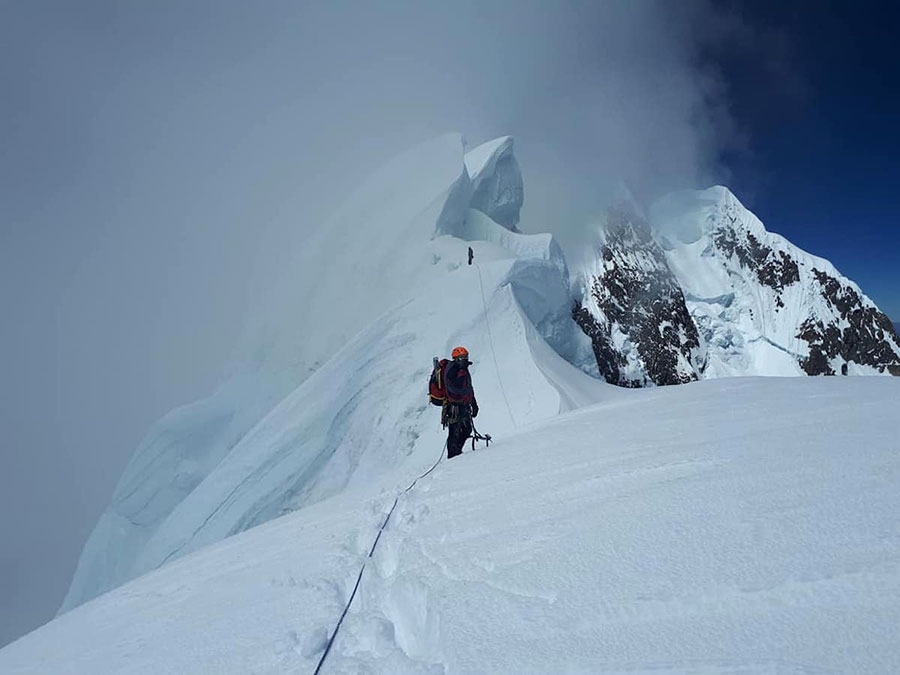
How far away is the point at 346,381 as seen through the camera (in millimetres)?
11414

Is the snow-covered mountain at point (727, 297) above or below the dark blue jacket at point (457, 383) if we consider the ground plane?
above

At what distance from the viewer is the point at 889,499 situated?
221 cm

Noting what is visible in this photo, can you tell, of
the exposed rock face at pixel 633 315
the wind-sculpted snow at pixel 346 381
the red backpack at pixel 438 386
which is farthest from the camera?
the exposed rock face at pixel 633 315

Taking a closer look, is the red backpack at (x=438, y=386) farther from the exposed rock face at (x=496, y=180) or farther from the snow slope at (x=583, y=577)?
the exposed rock face at (x=496, y=180)

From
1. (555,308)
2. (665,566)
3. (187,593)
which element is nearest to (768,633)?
Result: (665,566)

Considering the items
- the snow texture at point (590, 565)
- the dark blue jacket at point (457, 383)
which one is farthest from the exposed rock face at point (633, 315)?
the snow texture at point (590, 565)

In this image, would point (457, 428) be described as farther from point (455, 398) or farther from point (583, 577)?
point (583, 577)

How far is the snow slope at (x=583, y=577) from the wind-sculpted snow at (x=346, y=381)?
621 centimetres

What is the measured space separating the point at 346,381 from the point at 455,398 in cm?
522

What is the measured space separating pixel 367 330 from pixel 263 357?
469 cm

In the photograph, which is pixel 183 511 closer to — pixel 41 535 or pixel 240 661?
pixel 240 661

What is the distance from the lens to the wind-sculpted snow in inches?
401

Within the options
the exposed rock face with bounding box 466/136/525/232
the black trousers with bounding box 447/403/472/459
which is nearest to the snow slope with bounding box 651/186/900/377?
the exposed rock face with bounding box 466/136/525/232

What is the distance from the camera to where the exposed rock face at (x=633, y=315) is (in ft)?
132
